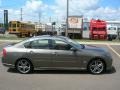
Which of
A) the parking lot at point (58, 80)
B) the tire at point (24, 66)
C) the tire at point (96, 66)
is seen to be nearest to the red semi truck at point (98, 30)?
the parking lot at point (58, 80)

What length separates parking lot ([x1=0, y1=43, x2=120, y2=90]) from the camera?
1026 centimetres

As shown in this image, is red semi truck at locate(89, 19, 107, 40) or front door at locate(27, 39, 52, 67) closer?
front door at locate(27, 39, 52, 67)

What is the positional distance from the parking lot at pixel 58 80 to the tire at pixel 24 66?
194mm

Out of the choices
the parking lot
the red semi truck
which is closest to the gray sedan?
the parking lot

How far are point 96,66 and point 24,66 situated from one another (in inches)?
105

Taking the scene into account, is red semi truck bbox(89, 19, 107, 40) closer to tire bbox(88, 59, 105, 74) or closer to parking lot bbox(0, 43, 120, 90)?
parking lot bbox(0, 43, 120, 90)

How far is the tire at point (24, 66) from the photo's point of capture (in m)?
12.9

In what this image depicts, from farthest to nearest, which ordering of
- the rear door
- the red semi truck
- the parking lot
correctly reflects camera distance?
the red semi truck → the rear door → the parking lot

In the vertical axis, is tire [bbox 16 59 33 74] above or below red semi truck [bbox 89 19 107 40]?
below

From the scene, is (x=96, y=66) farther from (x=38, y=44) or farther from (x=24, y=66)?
(x=24, y=66)

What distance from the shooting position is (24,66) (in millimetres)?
12961

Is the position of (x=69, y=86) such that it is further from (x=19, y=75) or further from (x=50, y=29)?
(x=50, y=29)

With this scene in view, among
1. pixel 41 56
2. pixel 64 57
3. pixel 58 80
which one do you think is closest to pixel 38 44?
pixel 41 56

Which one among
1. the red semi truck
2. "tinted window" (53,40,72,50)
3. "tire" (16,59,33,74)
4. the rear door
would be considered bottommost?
"tire" (16,59,33,74)
